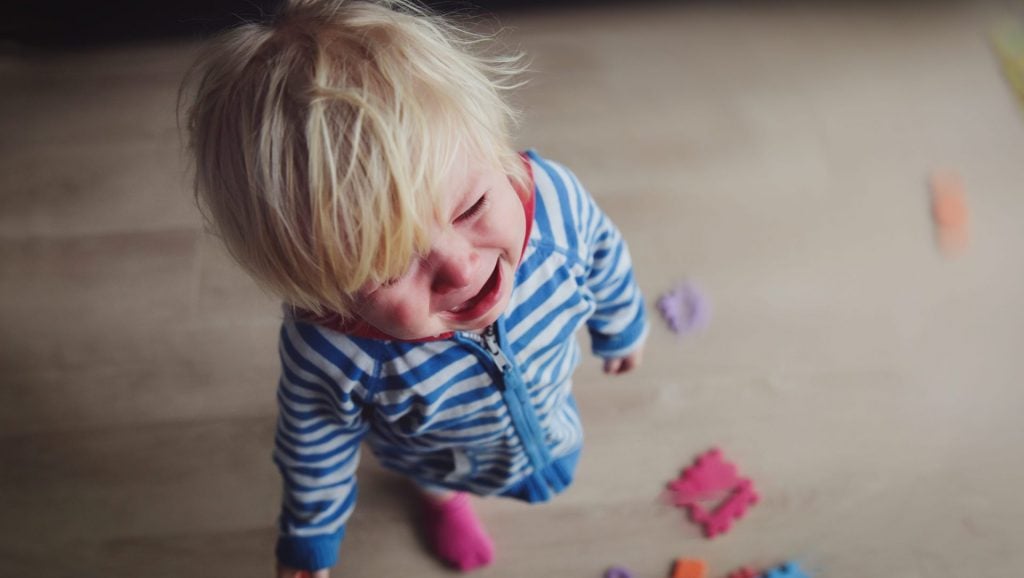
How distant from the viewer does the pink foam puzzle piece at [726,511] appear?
0.97 metres

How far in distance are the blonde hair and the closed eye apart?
25 millimetres

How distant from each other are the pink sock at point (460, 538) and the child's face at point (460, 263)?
46 cm

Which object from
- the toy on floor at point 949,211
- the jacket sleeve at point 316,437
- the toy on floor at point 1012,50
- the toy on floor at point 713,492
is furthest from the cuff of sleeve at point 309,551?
the toy on floor at point 1012,50

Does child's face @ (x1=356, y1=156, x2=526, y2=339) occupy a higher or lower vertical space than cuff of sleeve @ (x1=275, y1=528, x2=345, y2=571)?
higher

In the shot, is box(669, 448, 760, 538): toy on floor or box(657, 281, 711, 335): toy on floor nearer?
box(669, 448, 760, 538): toy on floor

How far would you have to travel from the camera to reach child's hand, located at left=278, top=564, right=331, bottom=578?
2.54ft

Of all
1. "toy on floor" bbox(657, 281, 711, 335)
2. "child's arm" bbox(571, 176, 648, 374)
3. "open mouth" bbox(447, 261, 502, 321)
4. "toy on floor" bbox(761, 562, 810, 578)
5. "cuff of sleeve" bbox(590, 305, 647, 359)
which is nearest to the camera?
"open mouth" bbox(447, 261, 502, 321)

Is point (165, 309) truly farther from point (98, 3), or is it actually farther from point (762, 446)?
point (762, 446)

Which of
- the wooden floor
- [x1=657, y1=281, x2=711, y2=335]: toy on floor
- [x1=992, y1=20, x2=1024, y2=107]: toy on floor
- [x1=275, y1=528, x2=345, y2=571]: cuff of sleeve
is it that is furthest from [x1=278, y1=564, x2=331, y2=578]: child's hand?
[x1=992, y1=20, x2=1024, y2=107]: toy on floor

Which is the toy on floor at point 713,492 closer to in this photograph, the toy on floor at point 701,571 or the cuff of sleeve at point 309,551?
the toy on floor at point 701,571

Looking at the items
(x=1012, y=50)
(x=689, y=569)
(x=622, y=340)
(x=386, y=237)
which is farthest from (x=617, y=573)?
(x=1012, y=50)

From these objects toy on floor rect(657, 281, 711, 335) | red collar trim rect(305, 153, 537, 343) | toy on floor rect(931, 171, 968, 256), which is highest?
red collar trim rect(305, 153, 537, 343)

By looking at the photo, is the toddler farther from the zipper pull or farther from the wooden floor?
the wooden floor

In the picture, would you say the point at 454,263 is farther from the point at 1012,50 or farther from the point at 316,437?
the point at 1012,50
